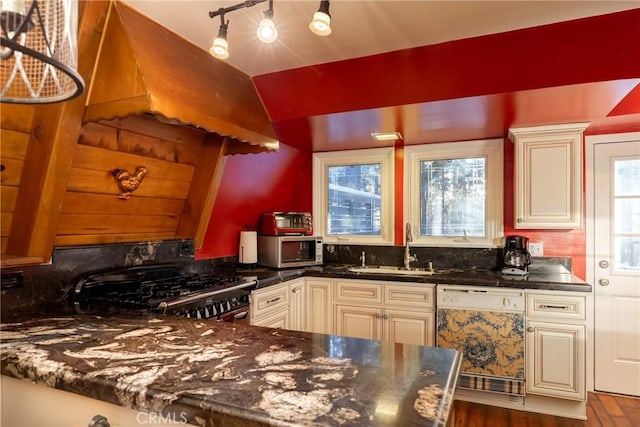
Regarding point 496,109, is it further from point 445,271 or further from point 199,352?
point 199,352

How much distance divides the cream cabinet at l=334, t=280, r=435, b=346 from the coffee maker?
0.66m

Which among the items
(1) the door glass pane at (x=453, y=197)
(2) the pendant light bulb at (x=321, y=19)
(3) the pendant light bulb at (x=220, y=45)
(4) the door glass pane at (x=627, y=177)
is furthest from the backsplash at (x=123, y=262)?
(2) the pendant light bulb at (x=321, y=19)

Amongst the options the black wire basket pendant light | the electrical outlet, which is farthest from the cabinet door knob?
the electrical outlet

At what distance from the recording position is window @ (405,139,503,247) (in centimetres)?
320

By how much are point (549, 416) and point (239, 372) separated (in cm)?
256

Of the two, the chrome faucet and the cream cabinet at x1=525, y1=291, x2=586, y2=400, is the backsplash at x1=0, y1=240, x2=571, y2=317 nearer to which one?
the chrome faucet

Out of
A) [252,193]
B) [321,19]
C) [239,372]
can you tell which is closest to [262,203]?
[252,193]

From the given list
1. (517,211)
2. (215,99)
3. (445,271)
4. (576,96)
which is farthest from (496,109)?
(215,99)

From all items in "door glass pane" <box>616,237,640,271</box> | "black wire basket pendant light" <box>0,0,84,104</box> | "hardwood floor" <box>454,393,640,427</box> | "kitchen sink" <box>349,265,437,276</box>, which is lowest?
"hardwood floor" <box>454,393,640,427</box>

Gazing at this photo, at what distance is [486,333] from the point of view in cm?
261

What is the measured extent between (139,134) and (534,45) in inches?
85.7

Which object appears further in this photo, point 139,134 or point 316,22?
point 139,134

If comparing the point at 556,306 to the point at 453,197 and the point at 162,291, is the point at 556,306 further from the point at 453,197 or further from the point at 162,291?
the point at 162,291

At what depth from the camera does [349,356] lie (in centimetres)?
109
